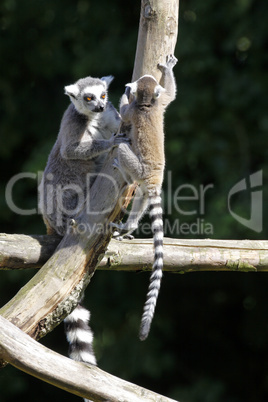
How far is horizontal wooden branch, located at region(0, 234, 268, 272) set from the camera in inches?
109

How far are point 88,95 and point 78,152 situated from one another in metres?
0.38

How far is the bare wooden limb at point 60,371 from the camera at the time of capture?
6.61ft

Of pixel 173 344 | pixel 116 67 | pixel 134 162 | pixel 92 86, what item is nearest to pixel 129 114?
pixel 134 162

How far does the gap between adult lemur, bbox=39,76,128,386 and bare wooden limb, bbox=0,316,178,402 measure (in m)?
1.19

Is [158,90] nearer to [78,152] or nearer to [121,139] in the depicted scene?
[121,139]

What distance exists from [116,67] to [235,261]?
7.63ft

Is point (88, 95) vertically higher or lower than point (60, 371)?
higher

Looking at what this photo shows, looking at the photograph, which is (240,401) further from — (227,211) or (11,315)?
(11,315)

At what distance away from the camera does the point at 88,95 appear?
3291mm

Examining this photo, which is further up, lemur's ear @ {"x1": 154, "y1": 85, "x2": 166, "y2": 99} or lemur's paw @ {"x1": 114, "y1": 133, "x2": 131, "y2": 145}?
lemur's ear @ {"x1": 154, "y1": 85, "x2": 166, "y2": 99}

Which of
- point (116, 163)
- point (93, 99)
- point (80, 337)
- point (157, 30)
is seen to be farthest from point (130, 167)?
point (80, 337)

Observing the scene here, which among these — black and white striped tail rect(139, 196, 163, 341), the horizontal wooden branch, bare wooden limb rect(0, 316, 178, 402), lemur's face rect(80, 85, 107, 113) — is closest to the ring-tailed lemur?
black and white striped tail rect(139, 196, 163, 341)

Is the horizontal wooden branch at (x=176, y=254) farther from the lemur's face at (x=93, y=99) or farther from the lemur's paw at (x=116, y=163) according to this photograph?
the lemur's face at (x=93, y=99)

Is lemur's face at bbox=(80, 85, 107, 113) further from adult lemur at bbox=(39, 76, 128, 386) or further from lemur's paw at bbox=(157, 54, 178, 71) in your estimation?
lemur's paw at bbox=(157, 54, 178, 71)
